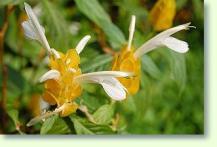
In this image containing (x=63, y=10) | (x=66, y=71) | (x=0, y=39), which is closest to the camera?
(x=66, y=71)

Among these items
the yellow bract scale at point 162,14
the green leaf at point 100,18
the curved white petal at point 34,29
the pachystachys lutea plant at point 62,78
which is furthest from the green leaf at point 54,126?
the yellow bract scale at point 162,14

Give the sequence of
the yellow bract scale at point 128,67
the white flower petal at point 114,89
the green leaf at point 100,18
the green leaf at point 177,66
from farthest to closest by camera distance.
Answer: the green leaf at point 177,66 → the green leaf at point 100,18 → the yellow bract scale at point 128,67 → the white flower petal at point 114,89

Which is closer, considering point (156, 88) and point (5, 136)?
point (5, 136)

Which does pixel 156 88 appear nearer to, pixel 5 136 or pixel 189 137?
pixel 189 137

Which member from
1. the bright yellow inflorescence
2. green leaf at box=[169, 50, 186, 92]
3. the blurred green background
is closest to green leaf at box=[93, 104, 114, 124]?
the blurred green background

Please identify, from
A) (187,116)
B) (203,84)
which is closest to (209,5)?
(203,84)

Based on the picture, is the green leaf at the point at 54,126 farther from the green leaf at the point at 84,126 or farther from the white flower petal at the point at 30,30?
the white flower petal at the point at 30,30

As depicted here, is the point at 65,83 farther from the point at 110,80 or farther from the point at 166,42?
the point at 166,42
